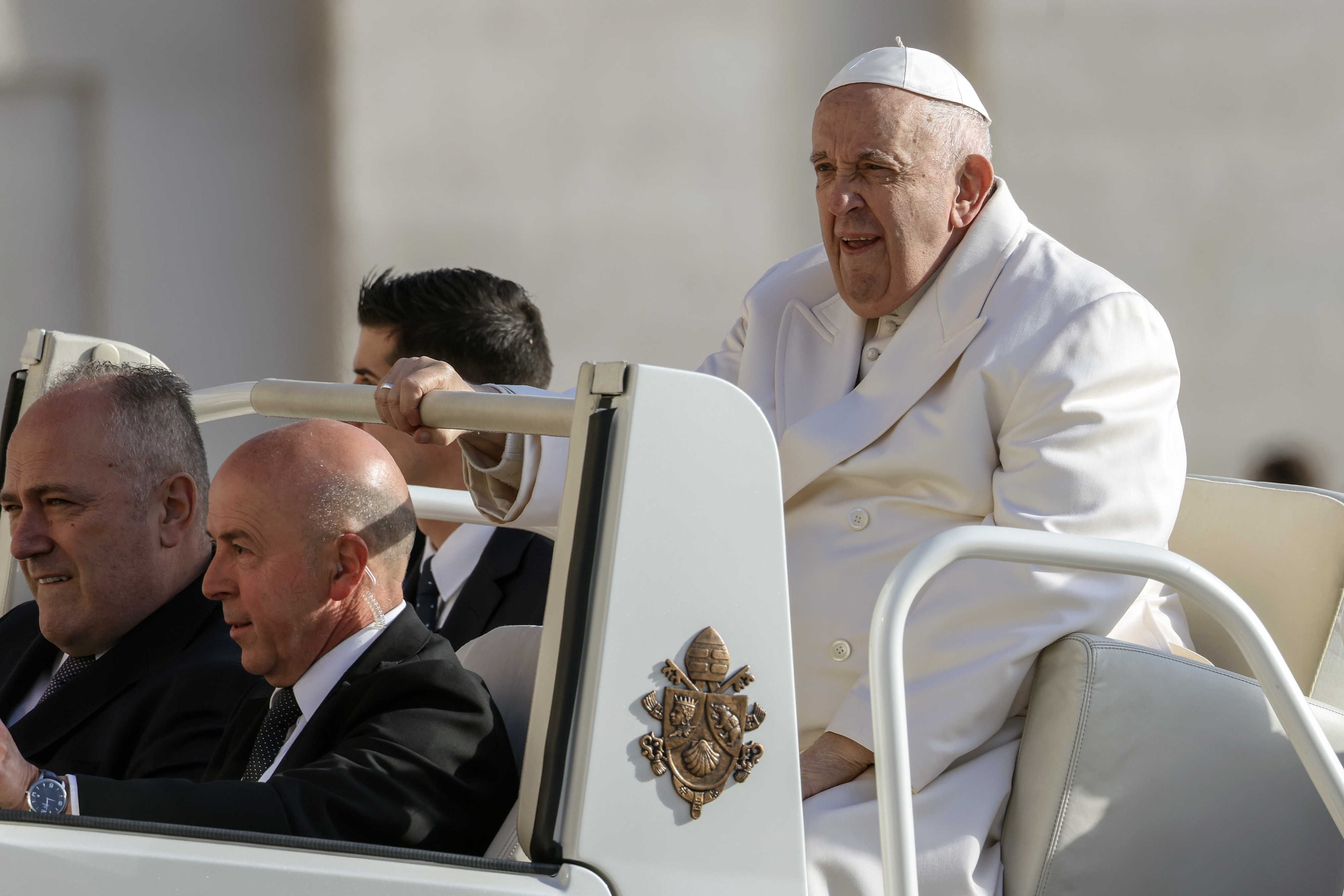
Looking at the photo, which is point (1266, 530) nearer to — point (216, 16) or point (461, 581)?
point (461, 581)

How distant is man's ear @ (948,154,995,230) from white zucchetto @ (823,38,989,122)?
8cm

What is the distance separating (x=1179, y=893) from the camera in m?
1.48

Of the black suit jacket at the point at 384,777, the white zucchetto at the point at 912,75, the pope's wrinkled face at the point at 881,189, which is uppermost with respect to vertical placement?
the white zucchetto at the point at 912,75

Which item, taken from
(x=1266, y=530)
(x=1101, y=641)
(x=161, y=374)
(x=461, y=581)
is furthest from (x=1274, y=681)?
(x=461, y=581)

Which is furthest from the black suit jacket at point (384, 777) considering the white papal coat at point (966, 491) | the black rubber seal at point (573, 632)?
the white papal coat at point (966, 491)

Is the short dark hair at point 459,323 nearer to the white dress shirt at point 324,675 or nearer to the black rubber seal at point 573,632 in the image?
the white dress shirt at point 324,675

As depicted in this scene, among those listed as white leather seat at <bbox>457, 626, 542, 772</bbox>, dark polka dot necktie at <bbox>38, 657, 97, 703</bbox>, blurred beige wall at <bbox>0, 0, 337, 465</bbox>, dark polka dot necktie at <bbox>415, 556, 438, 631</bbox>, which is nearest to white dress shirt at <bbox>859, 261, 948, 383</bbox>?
white leather seat at <bbox>457, 626, 542, 772</bbox>

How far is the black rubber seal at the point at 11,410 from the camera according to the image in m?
1.92

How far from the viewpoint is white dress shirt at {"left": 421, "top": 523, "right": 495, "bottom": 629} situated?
9.04ft

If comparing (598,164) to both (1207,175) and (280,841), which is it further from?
(280,841)

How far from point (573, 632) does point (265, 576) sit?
1.71 feet

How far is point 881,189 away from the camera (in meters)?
1.76

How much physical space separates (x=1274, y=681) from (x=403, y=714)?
83cm

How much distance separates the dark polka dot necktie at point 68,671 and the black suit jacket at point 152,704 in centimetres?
4
